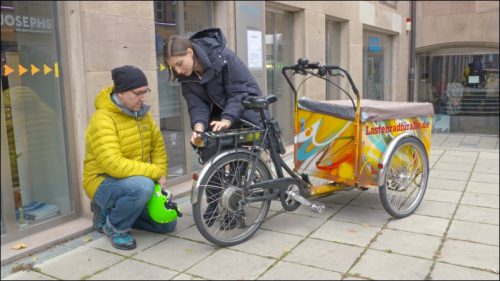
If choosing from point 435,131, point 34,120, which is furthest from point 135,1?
point 435,131

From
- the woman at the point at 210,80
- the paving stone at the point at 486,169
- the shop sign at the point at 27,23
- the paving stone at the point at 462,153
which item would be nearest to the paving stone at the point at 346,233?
the woman at the point at 210,80

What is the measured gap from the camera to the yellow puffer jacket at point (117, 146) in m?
3.46

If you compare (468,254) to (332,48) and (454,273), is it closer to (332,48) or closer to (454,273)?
(454,273)

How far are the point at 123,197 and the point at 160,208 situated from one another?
290 mm

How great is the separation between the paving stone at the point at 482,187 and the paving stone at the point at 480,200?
154 millimetres

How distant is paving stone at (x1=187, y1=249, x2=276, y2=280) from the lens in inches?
126

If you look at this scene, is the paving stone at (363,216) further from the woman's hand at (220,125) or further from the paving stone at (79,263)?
the paving stone at (79,263)

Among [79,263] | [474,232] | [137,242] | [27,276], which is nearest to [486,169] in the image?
[474,232]

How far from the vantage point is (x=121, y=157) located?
3.50 meters

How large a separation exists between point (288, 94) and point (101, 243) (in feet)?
16.3

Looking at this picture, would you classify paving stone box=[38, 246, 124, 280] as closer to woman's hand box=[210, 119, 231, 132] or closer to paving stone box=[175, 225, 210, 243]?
paving stone box=[175, 225, 210, 243]

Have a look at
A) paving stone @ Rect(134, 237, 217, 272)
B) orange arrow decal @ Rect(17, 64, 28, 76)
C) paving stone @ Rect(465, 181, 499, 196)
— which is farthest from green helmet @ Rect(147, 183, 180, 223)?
paving stone @ Rect(465, 181, 499, 196)

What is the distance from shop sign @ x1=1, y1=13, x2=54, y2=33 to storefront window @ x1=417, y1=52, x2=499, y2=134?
1006 cm

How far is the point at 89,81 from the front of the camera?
163 inches
